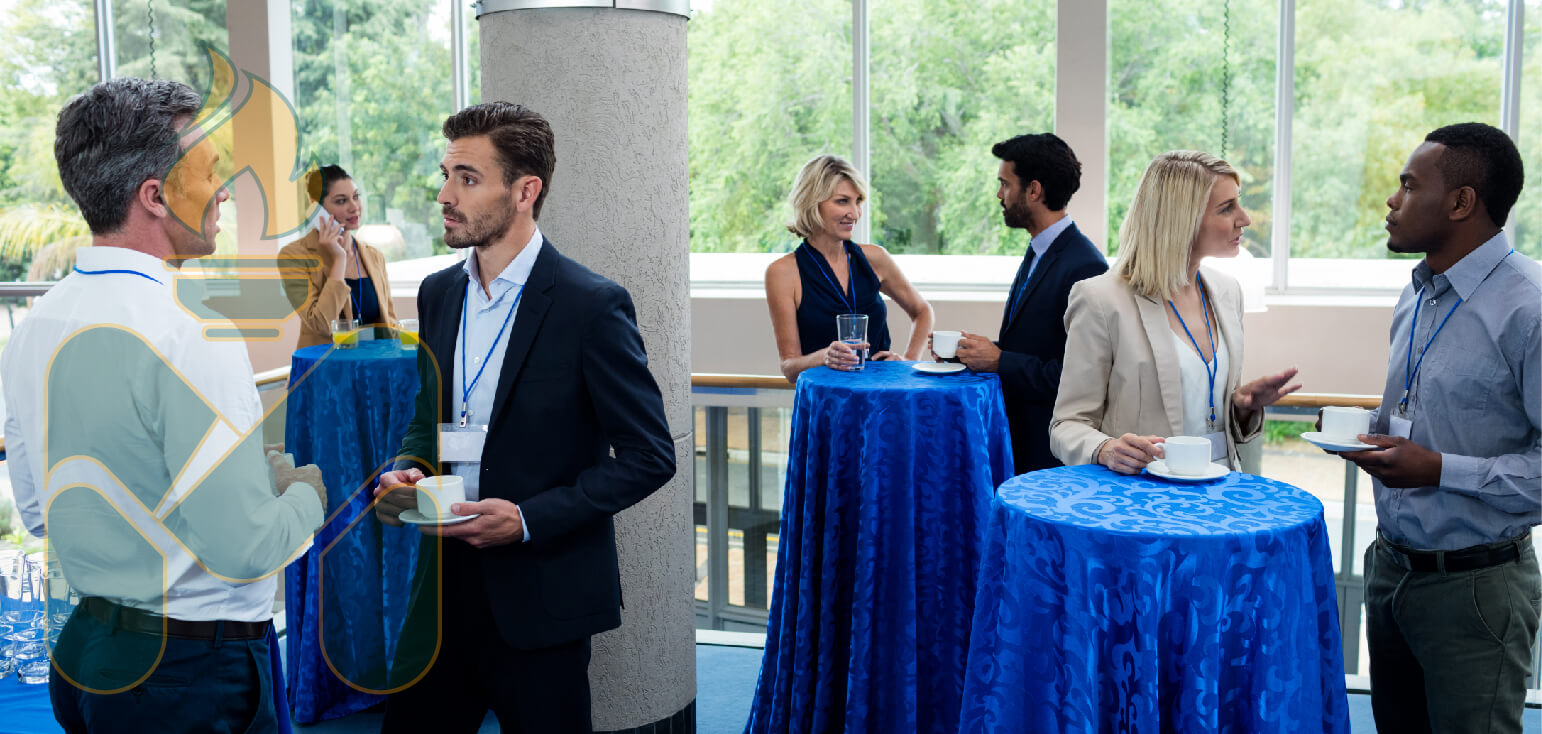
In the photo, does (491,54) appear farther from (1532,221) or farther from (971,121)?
(1532,221)

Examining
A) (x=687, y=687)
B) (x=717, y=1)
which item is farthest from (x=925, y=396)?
(x=717, y=1)

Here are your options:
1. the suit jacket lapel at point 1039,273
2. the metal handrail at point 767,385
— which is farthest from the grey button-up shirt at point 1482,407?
the metal handrail at point 767,385

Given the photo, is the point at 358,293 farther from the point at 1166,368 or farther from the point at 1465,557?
the point at 1465,557

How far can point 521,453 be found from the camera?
1.96 metres

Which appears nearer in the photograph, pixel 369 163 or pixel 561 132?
pixel 561 132

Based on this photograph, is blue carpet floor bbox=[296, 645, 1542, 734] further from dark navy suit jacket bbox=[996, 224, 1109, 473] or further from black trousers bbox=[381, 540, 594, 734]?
black trousers bbox=[381, 540, 594, 734]

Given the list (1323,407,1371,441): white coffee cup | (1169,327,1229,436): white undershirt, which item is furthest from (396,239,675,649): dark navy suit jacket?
(1323,407,1371,441): white coffee cup

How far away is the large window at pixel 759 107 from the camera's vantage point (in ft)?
26.0

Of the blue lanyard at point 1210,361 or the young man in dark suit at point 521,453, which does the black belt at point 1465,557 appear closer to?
the blue lanyard at point 1210,361

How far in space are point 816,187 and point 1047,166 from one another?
0.81m

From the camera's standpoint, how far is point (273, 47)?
26.7 ft

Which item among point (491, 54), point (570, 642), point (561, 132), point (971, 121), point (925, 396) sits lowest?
point (570, 642)

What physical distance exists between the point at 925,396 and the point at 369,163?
22.5 ft

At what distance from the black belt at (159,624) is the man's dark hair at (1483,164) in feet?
7.26
